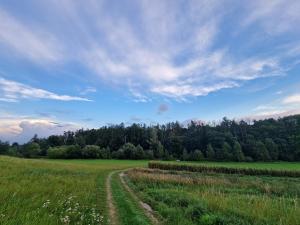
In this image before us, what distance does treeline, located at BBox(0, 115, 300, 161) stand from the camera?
115 metres

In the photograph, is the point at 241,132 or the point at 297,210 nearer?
the point at 297,210

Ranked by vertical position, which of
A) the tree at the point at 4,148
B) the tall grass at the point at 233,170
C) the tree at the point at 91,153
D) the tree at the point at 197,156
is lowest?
the tall grass at the point at 233,170

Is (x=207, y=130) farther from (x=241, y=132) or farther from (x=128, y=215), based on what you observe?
(x=128, y=215)

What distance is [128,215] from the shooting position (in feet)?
39.6

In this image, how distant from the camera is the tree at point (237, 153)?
11132 cm

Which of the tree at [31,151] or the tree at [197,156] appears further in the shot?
the tree at [31,151]

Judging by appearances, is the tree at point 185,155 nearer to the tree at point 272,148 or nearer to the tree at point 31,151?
the tree at point 272,148

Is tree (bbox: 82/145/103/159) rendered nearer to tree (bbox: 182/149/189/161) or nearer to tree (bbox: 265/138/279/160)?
tree (bbox: 182/149/189/161)

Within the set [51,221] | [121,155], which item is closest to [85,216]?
[51,221]

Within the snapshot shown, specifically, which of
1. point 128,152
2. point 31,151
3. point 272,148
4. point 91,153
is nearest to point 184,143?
point 128,152

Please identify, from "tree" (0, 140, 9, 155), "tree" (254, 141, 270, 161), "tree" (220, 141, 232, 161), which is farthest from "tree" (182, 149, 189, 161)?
"tree" (0, 140, 9, 155)

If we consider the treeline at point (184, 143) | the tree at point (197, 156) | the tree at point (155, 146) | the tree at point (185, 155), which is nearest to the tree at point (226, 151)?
the treeline at point (184, 143)

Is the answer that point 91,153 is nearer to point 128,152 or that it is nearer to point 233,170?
point 128,152

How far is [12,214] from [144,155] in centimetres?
10957
